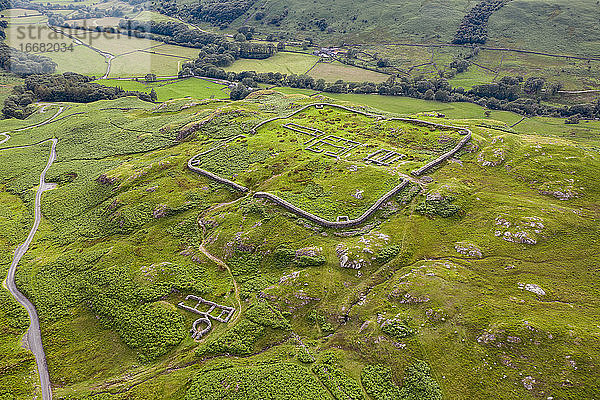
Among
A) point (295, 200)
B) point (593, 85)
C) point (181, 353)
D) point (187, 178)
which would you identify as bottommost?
point (181, 353)

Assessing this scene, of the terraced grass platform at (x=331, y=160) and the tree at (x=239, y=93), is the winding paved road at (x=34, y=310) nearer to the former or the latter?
the terraced grass platform at (x=331, y=160)

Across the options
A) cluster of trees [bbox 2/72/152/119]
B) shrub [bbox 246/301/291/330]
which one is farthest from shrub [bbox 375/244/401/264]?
cluster of trees [bbox 2/72/152/119]

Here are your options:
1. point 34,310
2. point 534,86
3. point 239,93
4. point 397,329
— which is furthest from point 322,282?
point 534,86

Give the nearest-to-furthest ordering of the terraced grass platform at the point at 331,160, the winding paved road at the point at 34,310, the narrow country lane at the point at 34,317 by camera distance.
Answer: the narrow country lane at the point at 34,317 → the winding paved road at the point at 34,310 → the terraced grass platform at the point at 331,160

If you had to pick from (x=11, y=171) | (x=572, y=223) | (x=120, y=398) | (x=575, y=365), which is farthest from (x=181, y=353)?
(x=11, y=171)

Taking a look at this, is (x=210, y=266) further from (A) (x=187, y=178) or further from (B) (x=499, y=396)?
(B) (x=499, y=396)

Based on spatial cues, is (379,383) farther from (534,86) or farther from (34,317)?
(534,86)

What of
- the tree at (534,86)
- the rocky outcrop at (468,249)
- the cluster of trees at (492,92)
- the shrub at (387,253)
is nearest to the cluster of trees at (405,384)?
the shrub at (387,253)

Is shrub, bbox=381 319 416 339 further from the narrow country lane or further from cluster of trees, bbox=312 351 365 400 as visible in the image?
the narrow country lane
